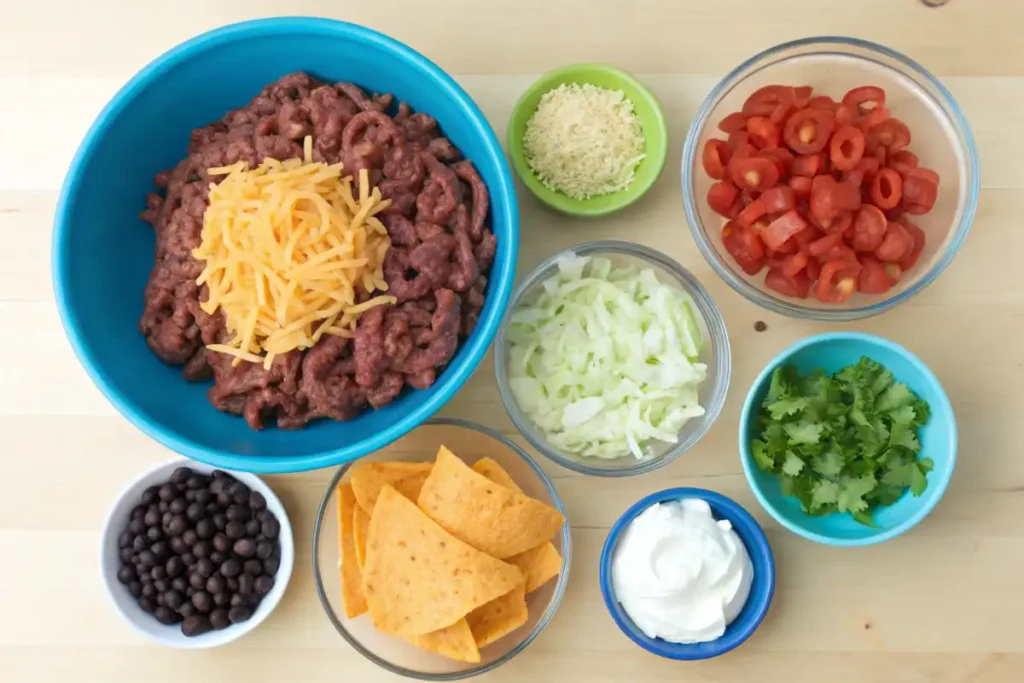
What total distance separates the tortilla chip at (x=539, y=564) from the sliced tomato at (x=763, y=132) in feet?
3.89

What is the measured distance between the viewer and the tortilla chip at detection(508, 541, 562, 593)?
2.28m

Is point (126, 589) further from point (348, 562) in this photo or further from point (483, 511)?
point (483, 511)

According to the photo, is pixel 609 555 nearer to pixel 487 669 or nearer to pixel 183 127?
pixel 487 669

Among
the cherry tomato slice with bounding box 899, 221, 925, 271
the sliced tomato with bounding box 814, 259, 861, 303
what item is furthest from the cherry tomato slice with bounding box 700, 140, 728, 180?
the cherry tomato slice with bounding box 899, 221, 925, 271

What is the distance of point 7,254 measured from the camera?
246 centimetres

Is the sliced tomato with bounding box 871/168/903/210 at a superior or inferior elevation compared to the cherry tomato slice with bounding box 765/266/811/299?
superior

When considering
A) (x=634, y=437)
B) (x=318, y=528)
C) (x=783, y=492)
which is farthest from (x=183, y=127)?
(x=783, y=492)

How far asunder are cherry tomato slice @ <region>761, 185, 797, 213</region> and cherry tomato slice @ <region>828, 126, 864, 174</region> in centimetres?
13

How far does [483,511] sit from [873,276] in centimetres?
116

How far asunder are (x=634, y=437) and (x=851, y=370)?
1.99ft

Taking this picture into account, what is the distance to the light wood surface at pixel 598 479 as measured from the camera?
2414 mm

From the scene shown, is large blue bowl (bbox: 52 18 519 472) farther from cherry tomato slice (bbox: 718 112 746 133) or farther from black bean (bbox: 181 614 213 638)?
cherry tomato slice (bbox: 718 112 746 133)

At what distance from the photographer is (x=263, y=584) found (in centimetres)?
232

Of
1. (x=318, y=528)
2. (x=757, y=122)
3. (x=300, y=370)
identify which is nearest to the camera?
(x=300, y=370)
